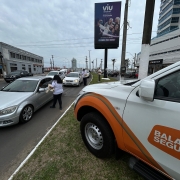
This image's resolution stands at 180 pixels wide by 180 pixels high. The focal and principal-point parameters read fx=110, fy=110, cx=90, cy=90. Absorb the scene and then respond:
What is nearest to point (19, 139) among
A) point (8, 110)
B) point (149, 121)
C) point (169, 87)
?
point (8, 110)

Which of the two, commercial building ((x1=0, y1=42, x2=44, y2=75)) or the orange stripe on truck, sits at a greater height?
commercial building ((x1=0, y1=42, x2=44, y2=75))

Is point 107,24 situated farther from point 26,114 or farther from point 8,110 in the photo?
point 8,110

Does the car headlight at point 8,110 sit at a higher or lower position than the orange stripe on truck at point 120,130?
lower

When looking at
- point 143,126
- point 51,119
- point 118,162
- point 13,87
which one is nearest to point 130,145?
point 143,126

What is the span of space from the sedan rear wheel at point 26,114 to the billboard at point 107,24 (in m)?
13.9

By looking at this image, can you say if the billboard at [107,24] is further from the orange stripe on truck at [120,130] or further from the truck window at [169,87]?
the truck window at [169,87]

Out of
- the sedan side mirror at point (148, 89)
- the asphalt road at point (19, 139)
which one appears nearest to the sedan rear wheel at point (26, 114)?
the asphalt road at point (19, 139)

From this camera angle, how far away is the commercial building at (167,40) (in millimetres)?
34703

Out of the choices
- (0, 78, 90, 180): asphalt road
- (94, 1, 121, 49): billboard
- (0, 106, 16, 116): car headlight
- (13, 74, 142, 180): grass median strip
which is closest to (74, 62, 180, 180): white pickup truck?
(13, 74, 142, 180): grass median strip

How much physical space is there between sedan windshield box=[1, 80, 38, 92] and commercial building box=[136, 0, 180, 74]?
32.7 metres

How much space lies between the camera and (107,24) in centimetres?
1388

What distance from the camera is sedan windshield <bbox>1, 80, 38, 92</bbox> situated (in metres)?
4.35

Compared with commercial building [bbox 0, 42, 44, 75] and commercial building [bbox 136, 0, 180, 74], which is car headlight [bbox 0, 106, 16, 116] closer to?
commercial building [bbox 0, 42, 44, 75]

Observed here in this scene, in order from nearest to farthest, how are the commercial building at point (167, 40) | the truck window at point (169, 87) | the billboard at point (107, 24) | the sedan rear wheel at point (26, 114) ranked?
the truck window at point (169, 87) < the sedan rear wheel at point (26, 114) < the billboard at point (107, 24) < the commercial building at point (167, 40)
